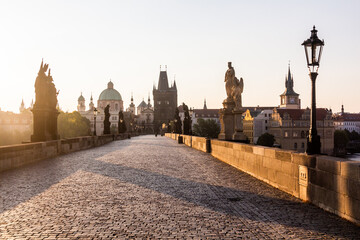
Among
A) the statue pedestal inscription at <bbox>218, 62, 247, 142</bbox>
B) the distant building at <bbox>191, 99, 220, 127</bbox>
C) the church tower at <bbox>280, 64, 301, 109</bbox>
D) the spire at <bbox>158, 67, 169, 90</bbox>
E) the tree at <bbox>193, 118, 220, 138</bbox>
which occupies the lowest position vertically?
the tree at <bbox>193, 118, 220, 138</bbox>

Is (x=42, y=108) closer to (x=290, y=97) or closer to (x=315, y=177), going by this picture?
(x=315, y=177)

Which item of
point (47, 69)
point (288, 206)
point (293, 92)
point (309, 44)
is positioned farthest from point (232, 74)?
point (293, 92)

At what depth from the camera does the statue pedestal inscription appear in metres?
22.6

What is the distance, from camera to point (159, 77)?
7421 inches

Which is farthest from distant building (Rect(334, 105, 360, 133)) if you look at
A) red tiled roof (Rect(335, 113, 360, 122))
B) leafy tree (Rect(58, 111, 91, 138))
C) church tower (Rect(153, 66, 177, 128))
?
leafy tree (Rect(58, 111, 91, 138))

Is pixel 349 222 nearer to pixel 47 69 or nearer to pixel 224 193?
pixel 224 193

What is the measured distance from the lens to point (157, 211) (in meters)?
7.14

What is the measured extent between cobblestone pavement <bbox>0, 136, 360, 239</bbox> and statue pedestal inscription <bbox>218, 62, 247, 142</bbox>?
11.3 m

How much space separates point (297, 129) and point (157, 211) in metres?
119

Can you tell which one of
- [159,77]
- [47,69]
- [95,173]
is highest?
[159,77]

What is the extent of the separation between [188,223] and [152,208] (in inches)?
52.4

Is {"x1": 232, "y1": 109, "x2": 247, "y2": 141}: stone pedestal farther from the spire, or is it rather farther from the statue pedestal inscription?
the spire

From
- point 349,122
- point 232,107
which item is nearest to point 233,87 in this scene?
point 232,107

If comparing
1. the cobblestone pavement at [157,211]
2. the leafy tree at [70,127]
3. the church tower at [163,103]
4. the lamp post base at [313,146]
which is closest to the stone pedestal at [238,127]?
the cobblestone pavement at [157,211]
